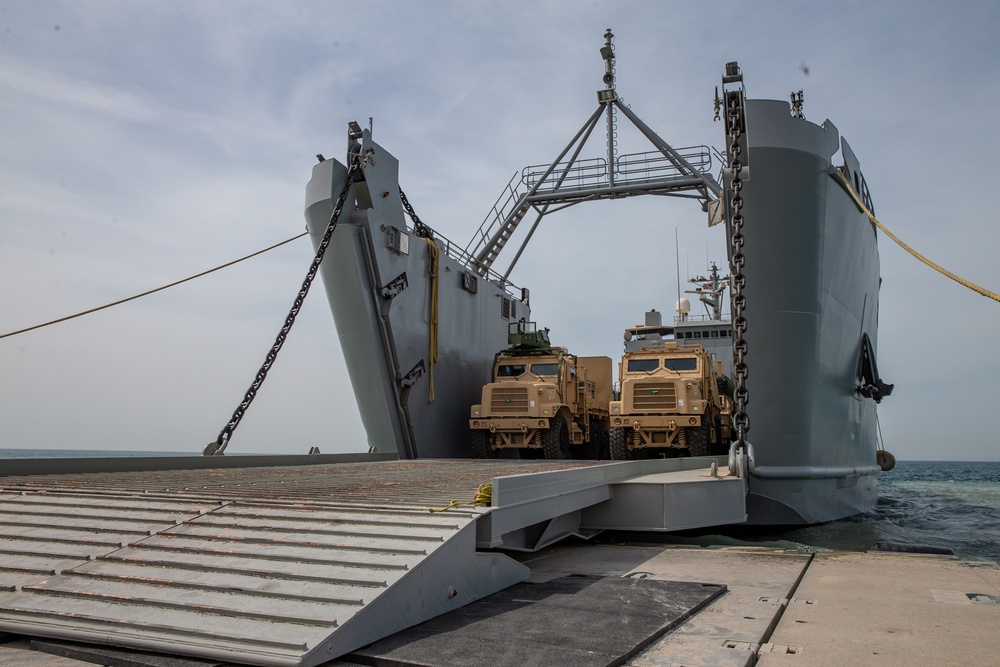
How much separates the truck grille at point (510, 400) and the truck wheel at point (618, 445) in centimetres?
176

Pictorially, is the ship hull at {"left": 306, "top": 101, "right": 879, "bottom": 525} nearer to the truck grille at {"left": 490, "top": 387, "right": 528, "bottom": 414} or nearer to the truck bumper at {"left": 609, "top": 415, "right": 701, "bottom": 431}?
the truck grille at {"left": 490, "top": 387, "right": 528, "bottom": 414}

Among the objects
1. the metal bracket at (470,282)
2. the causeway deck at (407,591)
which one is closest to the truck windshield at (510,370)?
the metal bracket at (470,282)

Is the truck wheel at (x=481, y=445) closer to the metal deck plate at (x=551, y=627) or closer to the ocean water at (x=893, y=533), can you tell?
the ocean water at (x=893, y=533)

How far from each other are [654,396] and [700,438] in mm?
1084

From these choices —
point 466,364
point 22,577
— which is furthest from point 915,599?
point 466,364

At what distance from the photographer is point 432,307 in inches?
587

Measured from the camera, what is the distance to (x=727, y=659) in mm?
3068

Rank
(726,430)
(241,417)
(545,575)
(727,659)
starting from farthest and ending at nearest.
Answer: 1. (726,430)
2. (241,417)
3. (545,575)
4. (727,659)

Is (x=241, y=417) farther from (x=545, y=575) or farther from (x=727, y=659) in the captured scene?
(x=727, y=659)

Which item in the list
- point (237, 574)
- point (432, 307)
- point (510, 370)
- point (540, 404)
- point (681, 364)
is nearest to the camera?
point (237, 574)

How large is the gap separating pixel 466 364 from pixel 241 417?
6.99m

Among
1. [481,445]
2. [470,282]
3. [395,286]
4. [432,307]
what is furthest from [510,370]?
[395,286]

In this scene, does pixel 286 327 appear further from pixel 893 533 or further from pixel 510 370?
pixel 893 533

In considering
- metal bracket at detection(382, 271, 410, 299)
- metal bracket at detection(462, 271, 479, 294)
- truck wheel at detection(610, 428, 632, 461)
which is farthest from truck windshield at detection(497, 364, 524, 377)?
metal bracket at detection(382, 271, 410, 299)
